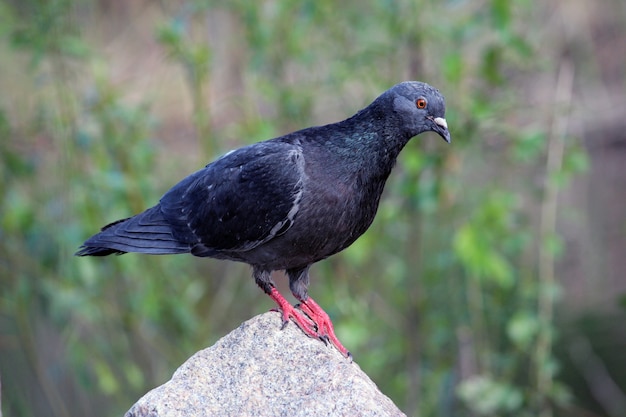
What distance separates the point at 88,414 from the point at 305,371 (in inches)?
212

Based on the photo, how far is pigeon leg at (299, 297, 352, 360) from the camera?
432 cm

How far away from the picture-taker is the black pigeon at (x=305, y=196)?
4.31m

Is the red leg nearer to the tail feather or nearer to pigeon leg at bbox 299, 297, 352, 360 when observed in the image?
pigeon leg at bbox 299, 297, 352, 360

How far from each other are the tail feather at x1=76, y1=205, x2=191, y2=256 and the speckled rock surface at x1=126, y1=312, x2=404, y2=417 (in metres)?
0.82

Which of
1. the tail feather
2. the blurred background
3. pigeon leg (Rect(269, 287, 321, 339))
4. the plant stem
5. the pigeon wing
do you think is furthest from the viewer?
the blurred background

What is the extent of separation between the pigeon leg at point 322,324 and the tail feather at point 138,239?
0.68 meters

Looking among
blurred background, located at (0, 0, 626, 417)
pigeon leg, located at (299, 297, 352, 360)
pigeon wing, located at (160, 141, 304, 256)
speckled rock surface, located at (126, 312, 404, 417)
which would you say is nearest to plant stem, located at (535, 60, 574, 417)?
blurred background, located at (0, 0, 626, 417)

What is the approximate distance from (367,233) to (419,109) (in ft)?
8.76

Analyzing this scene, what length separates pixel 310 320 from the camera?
4.39 meters

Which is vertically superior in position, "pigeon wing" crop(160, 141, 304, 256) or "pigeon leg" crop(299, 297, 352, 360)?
"pigeon wing" crop(160, 141, 304, 256)

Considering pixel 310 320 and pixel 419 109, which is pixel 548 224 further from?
pixel 310 320

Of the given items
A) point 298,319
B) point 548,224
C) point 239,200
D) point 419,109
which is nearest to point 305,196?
point 239,200

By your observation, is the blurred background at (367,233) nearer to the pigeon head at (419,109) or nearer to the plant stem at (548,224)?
the plant stem at (548,224)

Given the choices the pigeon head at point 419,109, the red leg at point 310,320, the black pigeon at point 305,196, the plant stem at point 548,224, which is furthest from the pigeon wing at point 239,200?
the plant stem at point 548,224
